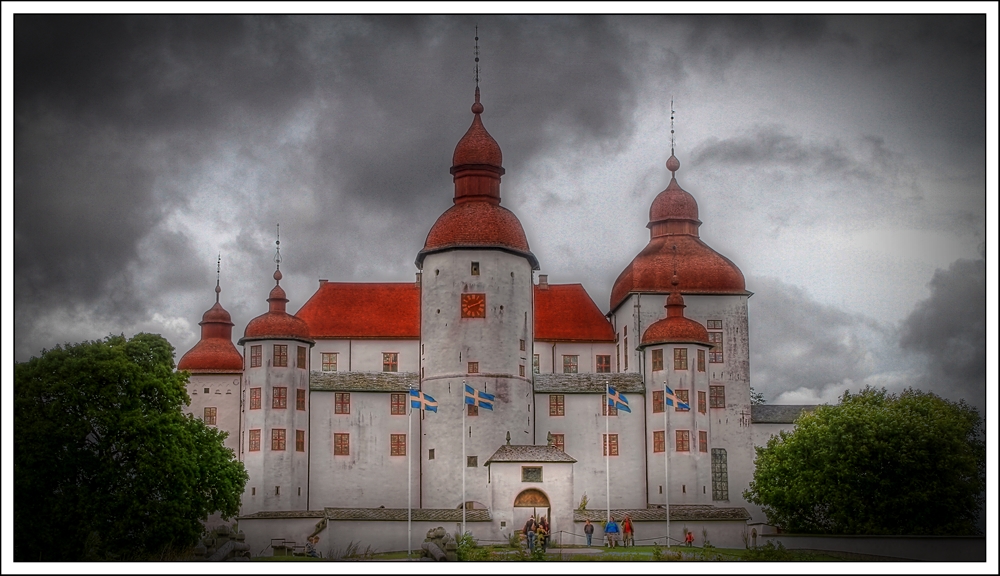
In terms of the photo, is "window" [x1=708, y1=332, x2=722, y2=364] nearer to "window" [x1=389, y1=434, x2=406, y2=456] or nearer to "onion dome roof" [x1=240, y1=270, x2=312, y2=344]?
"window" [x1=389, y1=434, x2=406, y2=456]

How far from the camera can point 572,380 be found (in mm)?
71062

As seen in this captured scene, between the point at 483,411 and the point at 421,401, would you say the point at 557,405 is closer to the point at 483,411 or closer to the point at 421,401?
the point at 483,411

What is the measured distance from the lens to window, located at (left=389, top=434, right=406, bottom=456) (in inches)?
2712

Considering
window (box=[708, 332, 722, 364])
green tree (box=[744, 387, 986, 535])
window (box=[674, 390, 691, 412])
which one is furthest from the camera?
window (box=[708, 332, 722, 364])

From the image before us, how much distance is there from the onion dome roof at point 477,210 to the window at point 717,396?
10.8 metres

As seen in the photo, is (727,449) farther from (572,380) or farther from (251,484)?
(251,484)

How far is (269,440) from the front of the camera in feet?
220

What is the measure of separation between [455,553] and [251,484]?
15.6 m

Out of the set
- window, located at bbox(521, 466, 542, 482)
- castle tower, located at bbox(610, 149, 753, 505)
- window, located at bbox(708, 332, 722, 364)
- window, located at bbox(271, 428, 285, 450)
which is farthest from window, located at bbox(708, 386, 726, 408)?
window, located at bbox(271, 428, 285, 450)

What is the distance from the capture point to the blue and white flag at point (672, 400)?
65.1 meters

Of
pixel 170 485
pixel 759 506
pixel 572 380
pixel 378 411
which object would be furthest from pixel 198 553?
pixel 759 506

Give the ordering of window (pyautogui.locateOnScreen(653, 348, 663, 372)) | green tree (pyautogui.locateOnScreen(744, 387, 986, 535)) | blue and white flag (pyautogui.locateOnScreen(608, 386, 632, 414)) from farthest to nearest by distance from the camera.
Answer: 1. window (pyautogui.locateOnScreen(653, 348, 663, 372))
2. blue and white flag (pyautogui.locateOnScreen(608, 386, 632, 414))
3. green tree (pyautogui.locateOnScreen(744, 387, 986, 535))

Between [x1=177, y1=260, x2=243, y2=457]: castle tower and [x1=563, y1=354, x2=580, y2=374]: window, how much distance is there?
16.9 metres

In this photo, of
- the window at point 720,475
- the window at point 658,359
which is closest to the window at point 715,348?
the window at point 658,359
